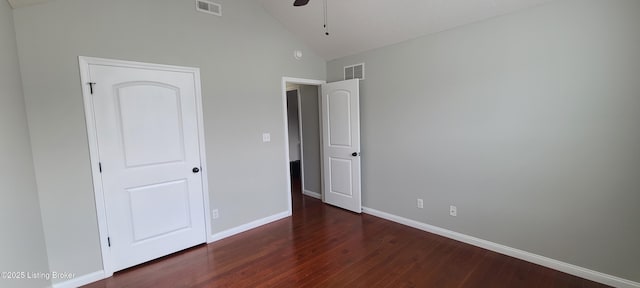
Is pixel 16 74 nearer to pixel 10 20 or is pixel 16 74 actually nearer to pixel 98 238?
pixel 10 20

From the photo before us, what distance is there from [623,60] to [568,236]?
1.49 meters

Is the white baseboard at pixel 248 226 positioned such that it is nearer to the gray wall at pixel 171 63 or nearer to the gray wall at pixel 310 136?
the gray wall at pixel 171 63

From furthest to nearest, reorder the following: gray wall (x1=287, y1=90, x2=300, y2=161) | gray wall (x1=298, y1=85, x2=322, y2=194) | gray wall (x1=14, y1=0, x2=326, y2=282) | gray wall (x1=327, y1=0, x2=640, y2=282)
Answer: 1. gray wall (x1=287, y1=90, x2=300, y2=161)
2. gray wall (x1=298, y1=85, x2=322, y2=194)
3. gray wall (x1=14, y1=0, x2=326, y2=282)
4. gray wall (x1=327, y1=0, x2=640, y2=282)

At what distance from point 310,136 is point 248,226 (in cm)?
196

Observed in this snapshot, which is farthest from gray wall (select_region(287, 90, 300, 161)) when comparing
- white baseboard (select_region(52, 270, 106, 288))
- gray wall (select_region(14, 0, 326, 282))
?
white baseboard (select_region(52, 270, 106, 288))

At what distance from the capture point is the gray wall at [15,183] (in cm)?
160

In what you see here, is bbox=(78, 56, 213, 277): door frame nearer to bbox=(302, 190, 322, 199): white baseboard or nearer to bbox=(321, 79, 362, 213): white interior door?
bbox=(321, 79, 362, 213): white interior door

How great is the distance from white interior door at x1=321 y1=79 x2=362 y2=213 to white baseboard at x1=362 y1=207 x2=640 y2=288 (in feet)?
2.62

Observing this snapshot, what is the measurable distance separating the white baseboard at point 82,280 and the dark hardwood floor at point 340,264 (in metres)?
0.08

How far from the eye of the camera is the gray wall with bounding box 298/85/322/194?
4.74 metres

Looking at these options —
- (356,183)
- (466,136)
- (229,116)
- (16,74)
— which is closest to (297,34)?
(229,116)

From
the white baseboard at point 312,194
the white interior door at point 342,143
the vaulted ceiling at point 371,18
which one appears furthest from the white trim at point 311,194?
the vaulted ceiling at point 371,18

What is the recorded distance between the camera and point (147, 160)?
9.04ft

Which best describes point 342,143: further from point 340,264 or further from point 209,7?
point 209,7
